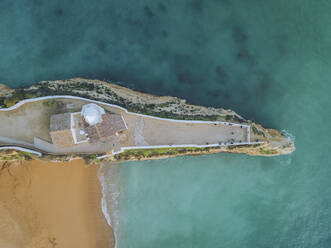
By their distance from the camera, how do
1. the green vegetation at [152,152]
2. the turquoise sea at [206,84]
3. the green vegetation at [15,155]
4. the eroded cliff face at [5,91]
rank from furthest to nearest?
the turquoise sea at [206,84] < the eroded cliff face at [5,91] < the green vegetation at [152,152] < the green vegetation at [15,155]

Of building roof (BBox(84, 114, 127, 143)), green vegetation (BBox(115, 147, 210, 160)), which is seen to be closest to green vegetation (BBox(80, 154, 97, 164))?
building roof (BBox(84, 114, 127, 143))

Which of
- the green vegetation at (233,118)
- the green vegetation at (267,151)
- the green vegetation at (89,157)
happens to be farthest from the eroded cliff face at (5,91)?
the green vegetation at (267,151)

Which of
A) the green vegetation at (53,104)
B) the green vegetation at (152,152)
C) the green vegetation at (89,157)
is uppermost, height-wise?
the green vegetation at (53,104)

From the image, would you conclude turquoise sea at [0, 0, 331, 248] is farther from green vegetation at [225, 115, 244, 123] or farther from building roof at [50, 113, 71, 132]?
building roof at [50, 113, 71, 132]

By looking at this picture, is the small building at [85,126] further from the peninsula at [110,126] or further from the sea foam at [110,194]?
the sea foam at [110,194]

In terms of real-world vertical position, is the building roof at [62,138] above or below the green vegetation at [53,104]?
below

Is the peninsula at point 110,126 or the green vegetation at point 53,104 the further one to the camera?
the green vegetation at point 53,104

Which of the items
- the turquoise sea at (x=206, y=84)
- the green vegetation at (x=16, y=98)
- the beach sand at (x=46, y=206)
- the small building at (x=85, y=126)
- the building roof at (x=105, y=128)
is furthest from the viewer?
the turquoise sea at (x=206, y=84)
